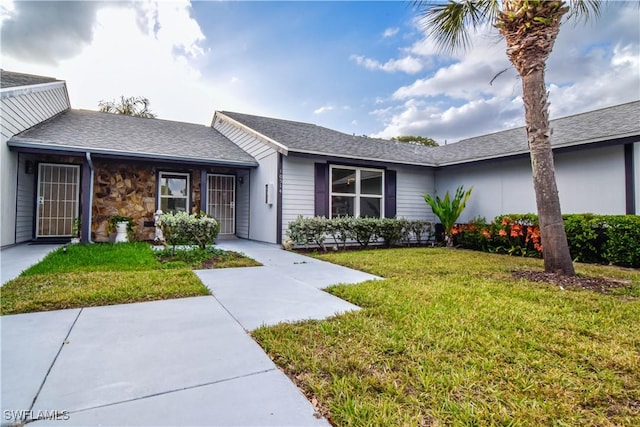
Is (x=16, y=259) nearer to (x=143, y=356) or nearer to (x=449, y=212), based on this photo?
(x=143, y=356)

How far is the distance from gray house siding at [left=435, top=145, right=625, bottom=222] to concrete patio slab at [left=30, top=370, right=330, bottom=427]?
8.71 metres

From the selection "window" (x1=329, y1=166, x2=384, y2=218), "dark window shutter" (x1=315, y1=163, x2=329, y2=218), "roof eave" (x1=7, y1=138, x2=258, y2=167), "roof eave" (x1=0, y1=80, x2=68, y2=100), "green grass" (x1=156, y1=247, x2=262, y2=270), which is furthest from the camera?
"window" (x1=329, y1=166, x2=384, y2=218)

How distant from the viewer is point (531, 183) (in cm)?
866

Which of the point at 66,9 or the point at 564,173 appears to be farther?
the point at 564,173

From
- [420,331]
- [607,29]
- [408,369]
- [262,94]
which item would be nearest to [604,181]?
[607,29]

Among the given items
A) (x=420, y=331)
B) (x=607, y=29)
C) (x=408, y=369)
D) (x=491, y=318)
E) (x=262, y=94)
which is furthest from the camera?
(x=262, y=94)

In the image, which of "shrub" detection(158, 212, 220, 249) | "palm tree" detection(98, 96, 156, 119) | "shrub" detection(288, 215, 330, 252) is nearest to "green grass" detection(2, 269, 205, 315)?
"shrub" detection(158, 212, 220, 249)

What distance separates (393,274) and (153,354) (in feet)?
12.4

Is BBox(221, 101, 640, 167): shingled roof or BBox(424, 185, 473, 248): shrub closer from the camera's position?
BBox(221, 101, 640, 167): shingled roof

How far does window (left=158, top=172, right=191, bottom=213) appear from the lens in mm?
10180

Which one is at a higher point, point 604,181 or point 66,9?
point 66,9

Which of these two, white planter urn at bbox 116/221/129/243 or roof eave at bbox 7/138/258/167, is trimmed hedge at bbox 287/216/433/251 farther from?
white planter urn at bbox 116/221/129/243

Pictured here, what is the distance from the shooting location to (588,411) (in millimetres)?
1704

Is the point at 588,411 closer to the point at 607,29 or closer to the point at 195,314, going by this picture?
the point at 195,314
